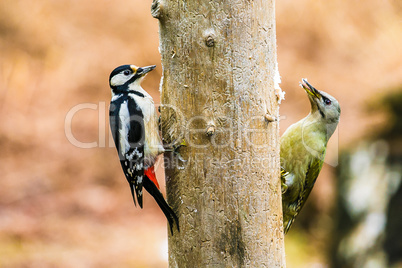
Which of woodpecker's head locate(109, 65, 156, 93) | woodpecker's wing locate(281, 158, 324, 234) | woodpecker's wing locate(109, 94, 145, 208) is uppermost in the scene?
woodpecker's head locate(109, 65, 156, 93)

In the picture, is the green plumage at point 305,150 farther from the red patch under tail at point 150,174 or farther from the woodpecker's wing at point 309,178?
the red patch under tail at point 150,174

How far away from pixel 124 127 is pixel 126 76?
0.38 m

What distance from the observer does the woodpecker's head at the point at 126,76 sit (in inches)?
130

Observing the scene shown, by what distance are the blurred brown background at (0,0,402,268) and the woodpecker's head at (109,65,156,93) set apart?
132 inches

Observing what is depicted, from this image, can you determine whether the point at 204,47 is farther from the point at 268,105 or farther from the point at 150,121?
the point at 150,121

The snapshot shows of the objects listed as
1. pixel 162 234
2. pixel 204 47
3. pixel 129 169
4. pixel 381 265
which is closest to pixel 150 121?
pixel 129 169

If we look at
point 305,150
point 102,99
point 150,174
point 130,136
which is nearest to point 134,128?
point 130,136

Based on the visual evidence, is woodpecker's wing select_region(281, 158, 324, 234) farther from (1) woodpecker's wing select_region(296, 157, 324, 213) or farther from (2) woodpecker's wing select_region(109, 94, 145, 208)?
(2) woodpecker's wing select_region(109, 94, 145, 208)

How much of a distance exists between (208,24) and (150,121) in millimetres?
991

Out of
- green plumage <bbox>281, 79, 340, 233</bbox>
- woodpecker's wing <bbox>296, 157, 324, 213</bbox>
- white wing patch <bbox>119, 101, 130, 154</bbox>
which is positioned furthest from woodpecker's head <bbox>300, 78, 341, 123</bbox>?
white wing patch <bbox>119, 101, 130, 154</bbox>

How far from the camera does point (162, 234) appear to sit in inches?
255

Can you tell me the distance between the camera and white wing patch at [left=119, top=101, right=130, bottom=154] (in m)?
3.28

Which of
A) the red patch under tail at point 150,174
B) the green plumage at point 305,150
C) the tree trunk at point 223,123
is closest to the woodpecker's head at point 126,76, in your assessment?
the red patch under tail at point 150,174

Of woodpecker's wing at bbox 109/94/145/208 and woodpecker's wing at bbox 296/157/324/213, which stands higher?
woodpecker's wing at bbox 109/94/145/208
